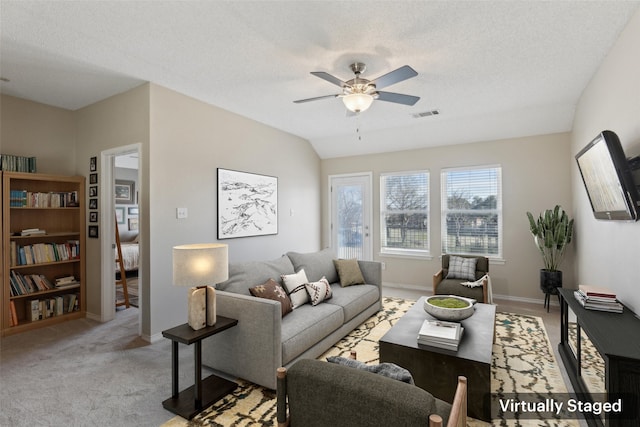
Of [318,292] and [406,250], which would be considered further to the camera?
[406,250]

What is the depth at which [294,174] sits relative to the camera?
5672 mm

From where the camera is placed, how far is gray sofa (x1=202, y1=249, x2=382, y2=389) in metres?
2.32

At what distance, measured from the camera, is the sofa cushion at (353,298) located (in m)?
3.29

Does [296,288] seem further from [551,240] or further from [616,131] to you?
[551,240]

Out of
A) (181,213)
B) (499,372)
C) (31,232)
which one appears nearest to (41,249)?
(31,232)

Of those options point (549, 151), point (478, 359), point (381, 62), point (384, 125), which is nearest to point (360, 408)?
point (478, 359)

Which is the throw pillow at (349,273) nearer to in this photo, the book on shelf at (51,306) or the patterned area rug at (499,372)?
the patterned area rug at (499,372)

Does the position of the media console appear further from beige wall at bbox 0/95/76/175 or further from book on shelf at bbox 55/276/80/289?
beige wall at bbox 0/95/76/175

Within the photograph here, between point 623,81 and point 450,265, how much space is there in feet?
8.93

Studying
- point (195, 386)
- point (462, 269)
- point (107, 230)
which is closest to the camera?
point (195, 386)

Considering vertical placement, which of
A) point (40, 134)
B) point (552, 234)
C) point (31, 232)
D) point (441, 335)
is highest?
point (40, 134)

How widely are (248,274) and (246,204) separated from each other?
1.84 metres

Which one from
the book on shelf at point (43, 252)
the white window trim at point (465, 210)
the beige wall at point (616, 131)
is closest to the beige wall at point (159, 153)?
the book on shelf at point (43, 252)

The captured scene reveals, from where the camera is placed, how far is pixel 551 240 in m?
4.13
